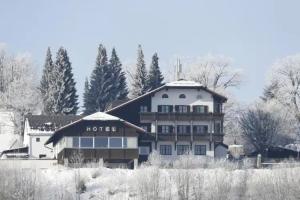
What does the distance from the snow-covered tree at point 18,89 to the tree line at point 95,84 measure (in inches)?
69.4

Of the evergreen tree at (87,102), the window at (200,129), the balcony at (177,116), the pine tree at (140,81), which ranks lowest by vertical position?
the window at (200,129)

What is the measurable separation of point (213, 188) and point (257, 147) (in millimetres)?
34277

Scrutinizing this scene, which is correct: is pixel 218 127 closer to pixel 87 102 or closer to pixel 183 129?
pixel 183 129

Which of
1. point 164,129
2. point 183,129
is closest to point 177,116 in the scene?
point 183,129

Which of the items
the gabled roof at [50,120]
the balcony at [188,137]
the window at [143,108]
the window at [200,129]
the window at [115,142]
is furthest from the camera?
the gabled roof at [50,120]

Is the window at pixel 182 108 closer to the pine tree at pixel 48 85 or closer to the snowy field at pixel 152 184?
the pine tree at pixel 48 85

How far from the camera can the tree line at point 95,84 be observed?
382 ft

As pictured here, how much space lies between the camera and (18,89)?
121688 millimetres

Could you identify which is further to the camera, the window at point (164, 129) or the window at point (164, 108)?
the window at point (164, 108)

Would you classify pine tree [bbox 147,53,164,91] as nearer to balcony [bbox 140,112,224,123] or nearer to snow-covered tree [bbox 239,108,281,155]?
snow-covered tree [bbox 239,108,281,155]

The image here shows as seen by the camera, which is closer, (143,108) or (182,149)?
(182,149)

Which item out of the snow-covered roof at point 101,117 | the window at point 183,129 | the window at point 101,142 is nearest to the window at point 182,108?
the window at point 183,129

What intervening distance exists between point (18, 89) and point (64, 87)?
24.9ft

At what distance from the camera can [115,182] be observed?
265 feet
